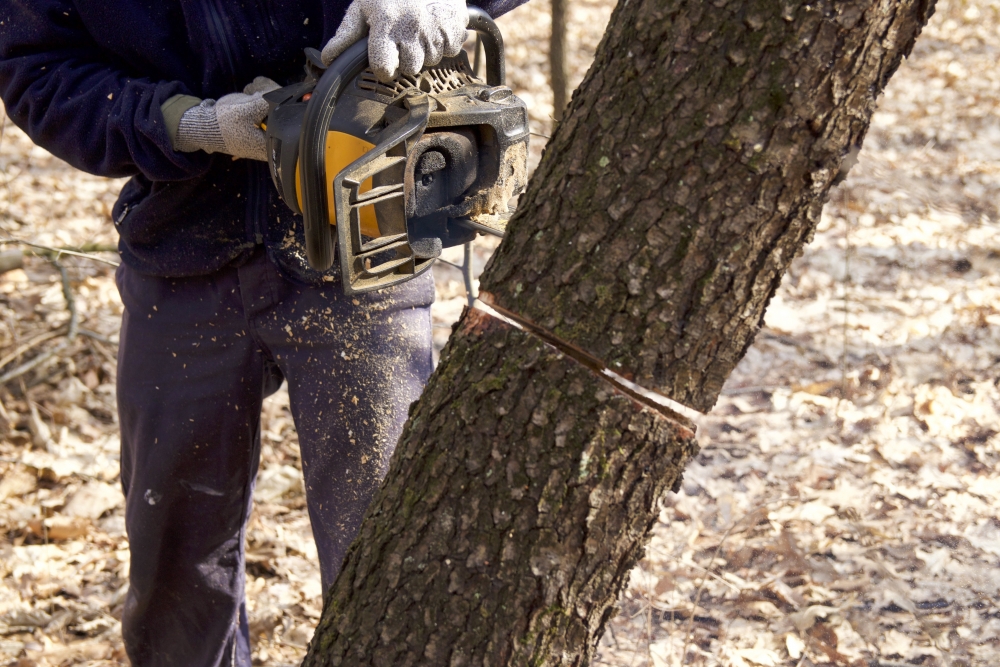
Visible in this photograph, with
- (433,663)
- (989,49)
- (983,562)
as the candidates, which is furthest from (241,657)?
(989,49)

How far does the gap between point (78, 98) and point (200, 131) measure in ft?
0.96

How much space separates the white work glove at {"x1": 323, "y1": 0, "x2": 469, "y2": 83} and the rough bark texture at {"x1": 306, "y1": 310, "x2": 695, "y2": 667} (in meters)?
0.59

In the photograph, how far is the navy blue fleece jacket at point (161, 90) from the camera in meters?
1.70

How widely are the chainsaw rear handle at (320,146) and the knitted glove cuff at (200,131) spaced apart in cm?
28

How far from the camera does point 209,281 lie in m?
1.87

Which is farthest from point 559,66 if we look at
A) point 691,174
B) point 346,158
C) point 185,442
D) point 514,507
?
point 514,507

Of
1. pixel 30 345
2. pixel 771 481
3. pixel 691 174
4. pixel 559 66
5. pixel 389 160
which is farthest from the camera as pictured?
pixel 559 66

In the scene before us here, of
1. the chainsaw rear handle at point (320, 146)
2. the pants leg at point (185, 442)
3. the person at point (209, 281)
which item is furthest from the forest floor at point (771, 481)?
the chainsaw rear handle at point (320, 146)

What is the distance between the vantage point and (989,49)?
779cm

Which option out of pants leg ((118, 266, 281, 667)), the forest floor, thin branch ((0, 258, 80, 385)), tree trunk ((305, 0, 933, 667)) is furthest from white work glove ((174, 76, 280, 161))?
thin branch ((0, 258, 80, 385))

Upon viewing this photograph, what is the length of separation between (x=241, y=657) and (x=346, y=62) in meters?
1.66

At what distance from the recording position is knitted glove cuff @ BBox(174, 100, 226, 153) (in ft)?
5.40

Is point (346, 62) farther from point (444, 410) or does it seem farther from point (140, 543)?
point (140, 543)

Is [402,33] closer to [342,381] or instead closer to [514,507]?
[342,381]
